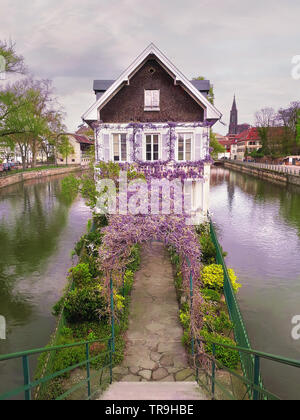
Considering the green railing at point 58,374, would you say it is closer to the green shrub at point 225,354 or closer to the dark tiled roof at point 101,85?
the green shrub at point 225,354

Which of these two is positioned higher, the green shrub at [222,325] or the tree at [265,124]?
the tree at [265,124]

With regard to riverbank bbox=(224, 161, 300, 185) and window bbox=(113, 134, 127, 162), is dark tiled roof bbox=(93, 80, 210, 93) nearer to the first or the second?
window bbox=(113, 134, 127, 162)

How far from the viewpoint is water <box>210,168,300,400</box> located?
10.8m

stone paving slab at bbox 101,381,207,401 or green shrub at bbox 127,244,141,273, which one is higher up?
green shrub at bbox 127,244,141,273

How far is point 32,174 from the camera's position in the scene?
60.3 meters

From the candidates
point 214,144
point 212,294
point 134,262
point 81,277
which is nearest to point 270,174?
point 214,144

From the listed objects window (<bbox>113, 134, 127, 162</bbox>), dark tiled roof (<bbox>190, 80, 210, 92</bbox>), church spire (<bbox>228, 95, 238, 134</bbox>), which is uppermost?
church spire (<bbox>228, 95, 238, 134</bbox>)

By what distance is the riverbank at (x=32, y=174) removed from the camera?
1943 inches

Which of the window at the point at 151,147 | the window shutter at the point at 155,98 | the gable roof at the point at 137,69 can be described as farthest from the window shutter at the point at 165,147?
the gable roof at the point at 137,69

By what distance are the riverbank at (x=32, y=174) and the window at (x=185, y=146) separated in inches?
1477

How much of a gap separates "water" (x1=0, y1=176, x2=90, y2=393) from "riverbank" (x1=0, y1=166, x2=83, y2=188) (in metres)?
13.6

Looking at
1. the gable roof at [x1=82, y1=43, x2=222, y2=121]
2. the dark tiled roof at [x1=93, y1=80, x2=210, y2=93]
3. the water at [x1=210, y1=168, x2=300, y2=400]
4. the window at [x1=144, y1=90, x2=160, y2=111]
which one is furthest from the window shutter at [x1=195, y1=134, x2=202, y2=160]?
the water at [x1=210, y1=168, x2=300, y2=400]
